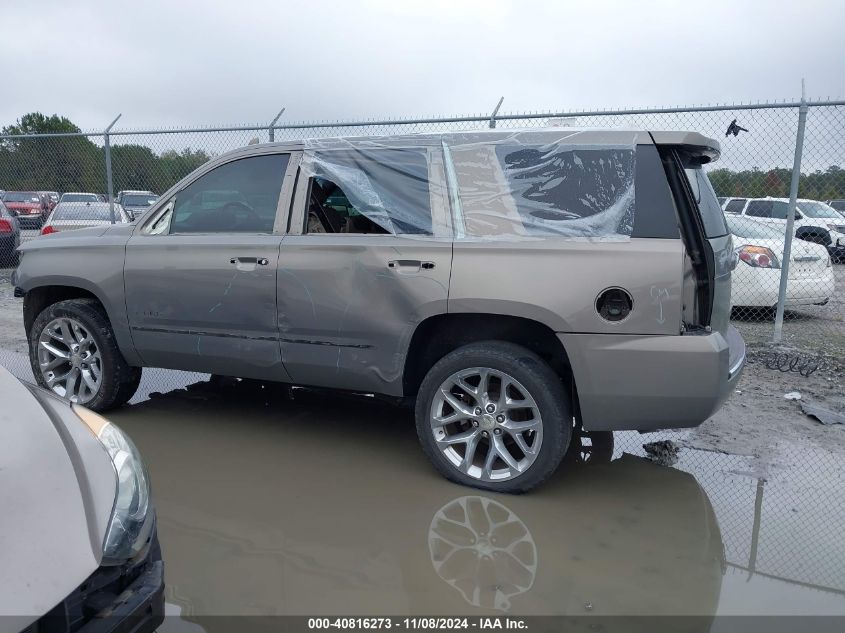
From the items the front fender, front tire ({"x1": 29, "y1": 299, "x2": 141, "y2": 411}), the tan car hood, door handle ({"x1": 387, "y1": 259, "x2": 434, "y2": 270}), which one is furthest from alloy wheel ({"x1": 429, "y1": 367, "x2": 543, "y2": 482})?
front tire ({"x1": 29, "y1": 299, "x2": 141, "y2": 411})

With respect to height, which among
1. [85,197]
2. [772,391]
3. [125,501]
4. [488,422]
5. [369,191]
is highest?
[369,191]

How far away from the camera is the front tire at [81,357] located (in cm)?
482

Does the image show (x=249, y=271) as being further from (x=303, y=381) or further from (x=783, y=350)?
(x=783, y=350)

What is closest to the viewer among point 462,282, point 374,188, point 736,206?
point 462,282

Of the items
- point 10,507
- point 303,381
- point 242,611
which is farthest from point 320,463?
point 10,507

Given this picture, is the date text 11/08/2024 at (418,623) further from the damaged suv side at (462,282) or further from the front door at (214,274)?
the front door at (214,274)

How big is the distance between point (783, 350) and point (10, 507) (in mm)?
6905

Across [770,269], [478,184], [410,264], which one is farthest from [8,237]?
[770,269]

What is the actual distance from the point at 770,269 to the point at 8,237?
12.5 meters

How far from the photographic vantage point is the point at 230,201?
453cm

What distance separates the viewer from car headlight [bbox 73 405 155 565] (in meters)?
2.03

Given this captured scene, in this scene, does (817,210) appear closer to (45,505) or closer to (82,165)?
(82,165)

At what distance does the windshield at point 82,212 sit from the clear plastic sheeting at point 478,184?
9.14 metres

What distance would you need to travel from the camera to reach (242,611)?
2715 millimetres
